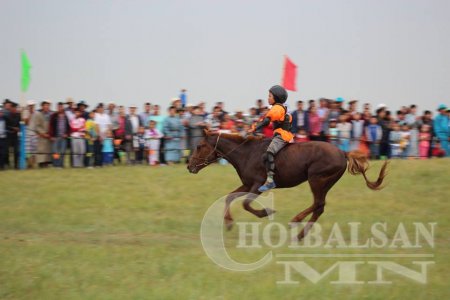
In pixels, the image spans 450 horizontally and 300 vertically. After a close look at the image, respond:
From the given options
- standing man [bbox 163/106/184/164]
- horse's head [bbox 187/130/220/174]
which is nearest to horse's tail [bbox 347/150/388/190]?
horse's head [bbox 187/130/220/174]

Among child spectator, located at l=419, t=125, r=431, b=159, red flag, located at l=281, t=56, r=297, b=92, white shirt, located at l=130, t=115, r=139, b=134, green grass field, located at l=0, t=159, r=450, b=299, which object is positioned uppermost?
red flag, located at l=281, t=56, r=297, b=92

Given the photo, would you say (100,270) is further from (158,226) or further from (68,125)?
(68,125)

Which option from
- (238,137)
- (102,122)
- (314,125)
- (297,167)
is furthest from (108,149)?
(297,167)

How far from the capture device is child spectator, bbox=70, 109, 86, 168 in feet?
54.7

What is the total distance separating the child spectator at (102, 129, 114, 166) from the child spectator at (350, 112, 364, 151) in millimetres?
6580

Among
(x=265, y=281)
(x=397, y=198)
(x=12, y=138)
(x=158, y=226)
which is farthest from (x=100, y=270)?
(x=12, y=138)

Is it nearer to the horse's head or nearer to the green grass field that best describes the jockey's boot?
the green grass field

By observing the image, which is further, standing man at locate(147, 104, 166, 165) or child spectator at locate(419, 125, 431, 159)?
child spectator at locate(419, 125, 431, 159)

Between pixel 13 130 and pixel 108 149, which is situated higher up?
pixel 13 130

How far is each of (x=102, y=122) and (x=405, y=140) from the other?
→ 8555mm

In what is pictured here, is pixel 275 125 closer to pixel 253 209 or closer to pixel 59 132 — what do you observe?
pixel 253 209

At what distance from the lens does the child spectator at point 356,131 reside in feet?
57.0

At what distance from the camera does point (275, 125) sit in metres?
11.1

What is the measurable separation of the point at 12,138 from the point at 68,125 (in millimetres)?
1457
